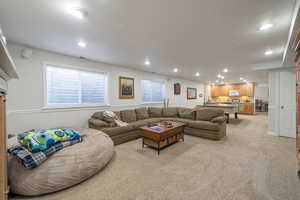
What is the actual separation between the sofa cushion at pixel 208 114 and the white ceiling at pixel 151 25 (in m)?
1.87

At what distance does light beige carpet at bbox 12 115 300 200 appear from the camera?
163cm

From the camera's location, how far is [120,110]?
4.55m

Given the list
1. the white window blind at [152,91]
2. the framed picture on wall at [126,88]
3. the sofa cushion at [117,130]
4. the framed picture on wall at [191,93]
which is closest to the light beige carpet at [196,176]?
the sofa cushion at [117,130]

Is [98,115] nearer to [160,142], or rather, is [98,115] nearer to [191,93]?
[160,142]

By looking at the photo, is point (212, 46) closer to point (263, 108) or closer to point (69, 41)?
point (69, 41)

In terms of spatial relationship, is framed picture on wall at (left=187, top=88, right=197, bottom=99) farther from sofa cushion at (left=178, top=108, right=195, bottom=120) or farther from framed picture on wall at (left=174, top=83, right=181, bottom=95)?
sofa cushion at (left=178, top=108, right=195, bottom=120)

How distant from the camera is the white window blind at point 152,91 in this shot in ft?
18.5

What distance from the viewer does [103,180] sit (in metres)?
1.91

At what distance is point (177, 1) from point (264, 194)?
2.67m

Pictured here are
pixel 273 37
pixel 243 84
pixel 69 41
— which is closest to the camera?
pixel 273 37

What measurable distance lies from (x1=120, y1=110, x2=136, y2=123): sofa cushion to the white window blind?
1.27 metres

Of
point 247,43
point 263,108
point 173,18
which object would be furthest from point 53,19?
point 263,108

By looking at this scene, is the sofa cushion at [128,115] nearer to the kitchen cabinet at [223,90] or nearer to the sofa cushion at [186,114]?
the sofa cushion at [186,114]

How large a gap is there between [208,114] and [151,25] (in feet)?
11.2
